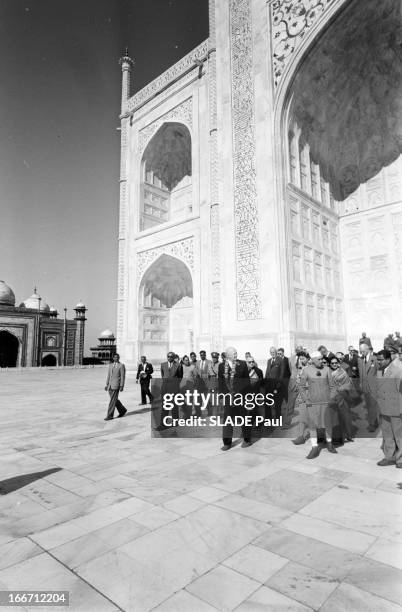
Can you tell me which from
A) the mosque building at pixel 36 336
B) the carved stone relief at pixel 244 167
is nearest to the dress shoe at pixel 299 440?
the carved stone relief at pixel 244 167

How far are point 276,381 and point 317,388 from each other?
1908mm

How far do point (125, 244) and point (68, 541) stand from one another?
15266 millimetres

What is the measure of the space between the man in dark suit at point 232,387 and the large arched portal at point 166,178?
12464 mm

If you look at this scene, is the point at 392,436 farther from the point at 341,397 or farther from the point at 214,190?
the point at 214,190

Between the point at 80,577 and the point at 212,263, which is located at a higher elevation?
the point at 212,263

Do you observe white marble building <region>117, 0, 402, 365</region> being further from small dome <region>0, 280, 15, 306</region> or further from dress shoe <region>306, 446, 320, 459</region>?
small dome <region>0, 280, 15, 306</region>

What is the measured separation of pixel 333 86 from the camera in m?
11.4

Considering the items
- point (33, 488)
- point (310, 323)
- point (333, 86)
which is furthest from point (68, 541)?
point (333, 86)

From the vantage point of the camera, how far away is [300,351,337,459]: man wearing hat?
438cm

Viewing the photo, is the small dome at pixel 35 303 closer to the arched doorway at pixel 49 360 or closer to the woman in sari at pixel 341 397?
the arched doorway at pixel 49 360

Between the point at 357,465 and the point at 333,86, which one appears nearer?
the point at 357,465

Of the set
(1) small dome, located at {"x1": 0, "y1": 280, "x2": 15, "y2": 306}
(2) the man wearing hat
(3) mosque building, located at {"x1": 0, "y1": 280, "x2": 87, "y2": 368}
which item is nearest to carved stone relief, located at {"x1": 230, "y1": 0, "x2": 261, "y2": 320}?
(2) the man wearing hat

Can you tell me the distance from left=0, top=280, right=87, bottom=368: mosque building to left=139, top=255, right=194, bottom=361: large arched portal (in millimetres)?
18242

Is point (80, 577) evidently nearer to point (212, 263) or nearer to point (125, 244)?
point (212, 263)
